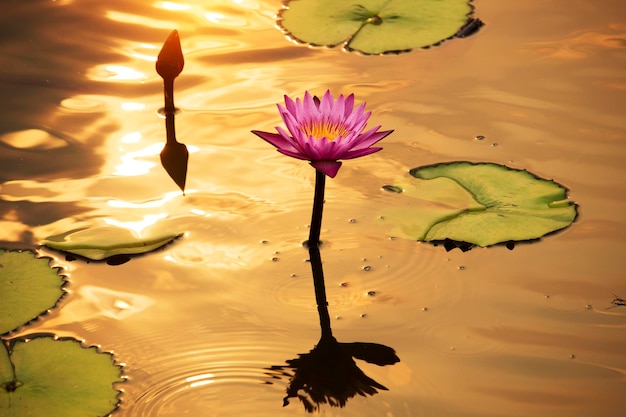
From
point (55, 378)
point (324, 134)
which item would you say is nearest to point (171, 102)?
point (324, 134)

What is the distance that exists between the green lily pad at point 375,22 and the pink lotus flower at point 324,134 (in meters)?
0.97

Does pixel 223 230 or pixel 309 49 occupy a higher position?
pixel 309 49

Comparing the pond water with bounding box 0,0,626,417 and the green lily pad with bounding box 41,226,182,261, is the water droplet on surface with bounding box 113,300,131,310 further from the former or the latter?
the green lily pad with bounding box 41,226,182,261

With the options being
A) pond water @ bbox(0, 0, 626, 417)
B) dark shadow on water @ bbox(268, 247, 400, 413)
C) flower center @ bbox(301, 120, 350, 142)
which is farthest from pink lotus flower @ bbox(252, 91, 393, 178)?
dark shadow on water @ bbox(268, 247, 400, 413)

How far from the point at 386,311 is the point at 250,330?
30cm

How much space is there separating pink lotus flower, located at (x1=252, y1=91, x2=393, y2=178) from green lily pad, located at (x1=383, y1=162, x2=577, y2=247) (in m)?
0.27

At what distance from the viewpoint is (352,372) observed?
1.81 m

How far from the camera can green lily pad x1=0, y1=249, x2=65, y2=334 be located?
6.26 feet

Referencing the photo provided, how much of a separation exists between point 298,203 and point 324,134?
10.8 inches

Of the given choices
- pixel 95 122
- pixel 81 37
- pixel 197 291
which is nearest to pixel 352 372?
pixel 197 291

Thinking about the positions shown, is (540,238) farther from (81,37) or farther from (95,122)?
(81,37)

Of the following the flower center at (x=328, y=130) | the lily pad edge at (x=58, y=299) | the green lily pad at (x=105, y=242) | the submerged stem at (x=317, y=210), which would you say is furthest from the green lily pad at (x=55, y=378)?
the flower center at (x=328, y=130)

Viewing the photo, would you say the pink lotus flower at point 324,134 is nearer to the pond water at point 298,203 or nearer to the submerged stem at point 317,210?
the submerged stem at point 317,210

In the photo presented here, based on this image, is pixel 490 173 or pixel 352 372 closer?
pixel 352 372
